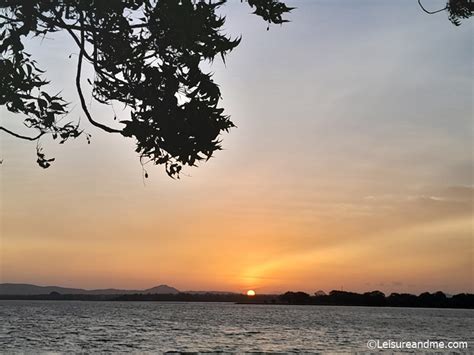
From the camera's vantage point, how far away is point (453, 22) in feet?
34.9

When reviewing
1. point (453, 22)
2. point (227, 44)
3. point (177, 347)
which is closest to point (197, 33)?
point (227, 44)

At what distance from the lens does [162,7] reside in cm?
859

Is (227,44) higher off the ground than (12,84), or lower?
higher

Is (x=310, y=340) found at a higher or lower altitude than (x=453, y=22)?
lower

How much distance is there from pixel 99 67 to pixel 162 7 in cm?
143

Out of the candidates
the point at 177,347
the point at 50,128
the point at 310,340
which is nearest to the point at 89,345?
the point at 177,347

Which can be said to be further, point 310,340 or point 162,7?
point 310,340

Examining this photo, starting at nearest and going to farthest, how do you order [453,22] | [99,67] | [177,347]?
[99,67], [453,22], [177,347]

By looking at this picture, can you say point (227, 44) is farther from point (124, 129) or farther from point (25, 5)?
point (25, 5)

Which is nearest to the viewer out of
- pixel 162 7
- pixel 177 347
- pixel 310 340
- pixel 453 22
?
pixel 162 7

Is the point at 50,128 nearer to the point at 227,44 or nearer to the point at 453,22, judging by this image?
the point at 227,44

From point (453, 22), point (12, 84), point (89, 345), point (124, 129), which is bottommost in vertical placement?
point (89, 345)

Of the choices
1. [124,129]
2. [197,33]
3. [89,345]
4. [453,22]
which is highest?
[453,22]

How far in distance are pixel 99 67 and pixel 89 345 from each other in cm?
5839
